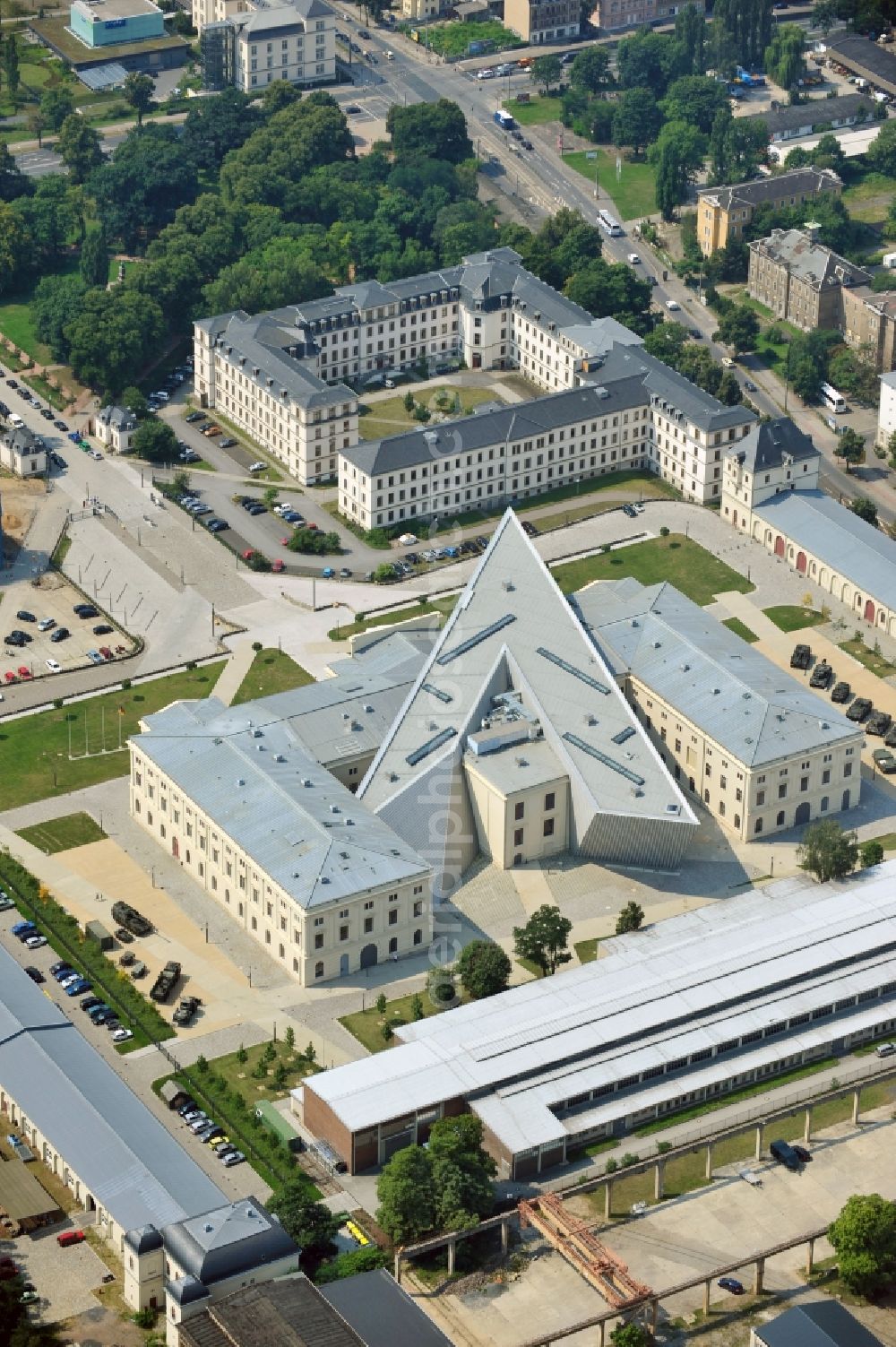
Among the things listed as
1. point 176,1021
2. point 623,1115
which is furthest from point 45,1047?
point 623,1115

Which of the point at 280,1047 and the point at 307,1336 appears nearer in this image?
the point at 307,1336

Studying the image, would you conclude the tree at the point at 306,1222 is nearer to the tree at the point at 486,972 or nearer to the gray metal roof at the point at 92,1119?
the gray metal roof at the point at 92,1119

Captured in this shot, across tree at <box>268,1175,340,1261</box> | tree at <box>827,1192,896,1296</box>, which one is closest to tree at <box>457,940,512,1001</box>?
tree at <box>268,1175,340,1261</box>

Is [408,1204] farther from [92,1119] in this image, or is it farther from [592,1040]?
[92,1119]

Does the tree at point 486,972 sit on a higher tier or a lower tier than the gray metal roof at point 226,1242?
lower

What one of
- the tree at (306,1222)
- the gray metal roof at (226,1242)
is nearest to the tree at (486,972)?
the tree at (306,1222)

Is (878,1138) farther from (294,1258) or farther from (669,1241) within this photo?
(294,1258)

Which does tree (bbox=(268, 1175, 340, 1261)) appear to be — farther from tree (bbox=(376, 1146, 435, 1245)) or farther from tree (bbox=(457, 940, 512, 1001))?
tree (bbox=(457, 940, 512, 1001))
